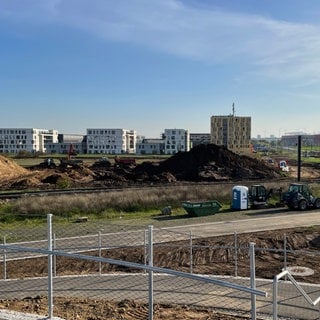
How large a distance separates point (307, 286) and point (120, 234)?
533 inches

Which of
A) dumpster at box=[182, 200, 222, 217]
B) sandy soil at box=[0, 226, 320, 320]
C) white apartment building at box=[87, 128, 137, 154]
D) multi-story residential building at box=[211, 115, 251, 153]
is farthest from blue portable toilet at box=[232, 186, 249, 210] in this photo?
white apartment building at box=[87, 128, 137, 154]

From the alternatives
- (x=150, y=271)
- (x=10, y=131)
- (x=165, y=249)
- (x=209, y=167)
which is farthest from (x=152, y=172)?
(x=10, y=131)

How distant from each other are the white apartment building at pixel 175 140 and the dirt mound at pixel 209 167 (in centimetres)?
11570

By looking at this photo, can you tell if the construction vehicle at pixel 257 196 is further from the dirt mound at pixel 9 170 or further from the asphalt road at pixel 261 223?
the dirt mound at pixel 9 170

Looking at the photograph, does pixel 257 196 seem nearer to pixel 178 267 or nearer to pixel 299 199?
pixel 299 199

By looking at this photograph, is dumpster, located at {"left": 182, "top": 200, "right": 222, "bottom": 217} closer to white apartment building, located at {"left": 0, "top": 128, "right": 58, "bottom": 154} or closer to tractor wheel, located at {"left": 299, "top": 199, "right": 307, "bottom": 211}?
tractor wheel, located at {"left": 299, "top": 199, "right": 307, "bottom": 211}

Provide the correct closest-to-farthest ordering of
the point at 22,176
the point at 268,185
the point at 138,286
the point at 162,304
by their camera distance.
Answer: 1. the point at 162,304
2. the point at 138,286
3. the point at 268,185
4. the point at 22,176

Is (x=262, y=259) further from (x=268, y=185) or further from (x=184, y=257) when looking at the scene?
(x=268, y=185)

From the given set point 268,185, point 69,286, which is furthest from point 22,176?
point 69,286

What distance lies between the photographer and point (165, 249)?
2195 cm

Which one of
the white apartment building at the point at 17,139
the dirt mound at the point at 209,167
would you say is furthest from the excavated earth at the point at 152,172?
the white apartment building at the point at 17,139

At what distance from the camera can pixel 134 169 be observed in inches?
2606

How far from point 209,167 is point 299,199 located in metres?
27.0

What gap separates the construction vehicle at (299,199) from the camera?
37.2m
